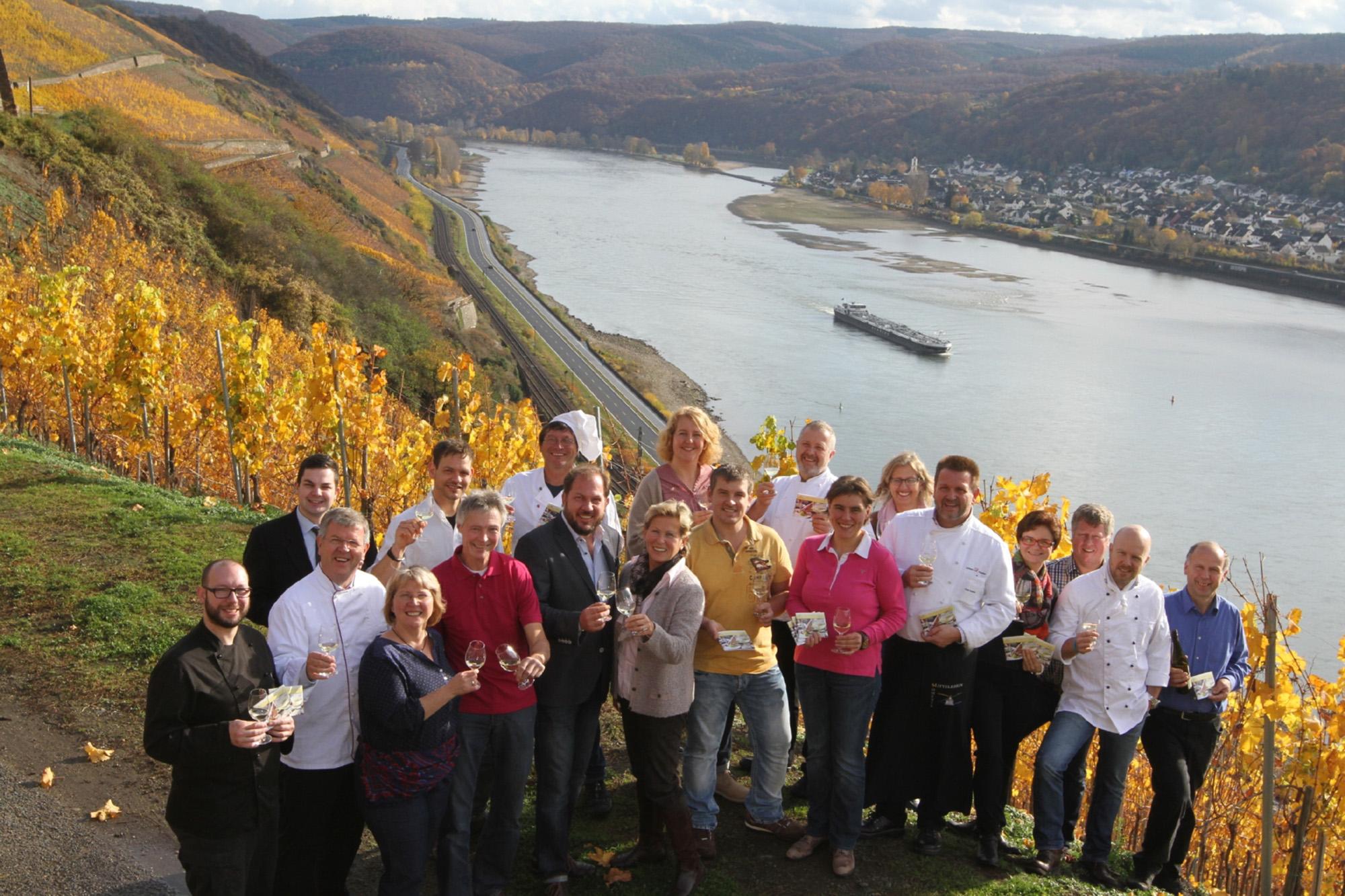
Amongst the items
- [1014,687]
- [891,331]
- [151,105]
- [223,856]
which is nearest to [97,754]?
[223,856]

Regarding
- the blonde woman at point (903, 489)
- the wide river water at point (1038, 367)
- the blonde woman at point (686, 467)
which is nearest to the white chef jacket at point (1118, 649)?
the blonde woman at point (903, 489)

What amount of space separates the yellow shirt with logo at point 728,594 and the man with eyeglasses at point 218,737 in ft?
5.69

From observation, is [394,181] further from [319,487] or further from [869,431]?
[319,487]

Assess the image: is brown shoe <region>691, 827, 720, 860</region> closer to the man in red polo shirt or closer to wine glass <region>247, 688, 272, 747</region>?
the man in red polo shirt

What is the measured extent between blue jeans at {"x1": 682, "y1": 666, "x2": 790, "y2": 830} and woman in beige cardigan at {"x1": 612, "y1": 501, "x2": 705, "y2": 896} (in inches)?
6.6

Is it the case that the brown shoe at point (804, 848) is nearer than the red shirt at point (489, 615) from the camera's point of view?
No

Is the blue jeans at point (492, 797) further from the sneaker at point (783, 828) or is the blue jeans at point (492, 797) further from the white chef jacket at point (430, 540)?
the sneaker at point (783, 828)

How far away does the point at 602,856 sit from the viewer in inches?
195

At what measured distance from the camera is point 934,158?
14238cm

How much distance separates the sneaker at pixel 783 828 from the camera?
200 inches

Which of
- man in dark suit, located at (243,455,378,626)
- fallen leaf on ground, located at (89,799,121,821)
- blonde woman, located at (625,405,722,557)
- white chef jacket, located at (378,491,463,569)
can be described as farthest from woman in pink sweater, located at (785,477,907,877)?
fallen leaf on ground, located at (89,799,121,821)

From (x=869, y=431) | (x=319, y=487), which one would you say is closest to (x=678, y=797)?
(x=319, y=487)

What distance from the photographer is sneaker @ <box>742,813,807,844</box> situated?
5074 millimetres

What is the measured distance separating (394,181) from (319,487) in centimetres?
8084
